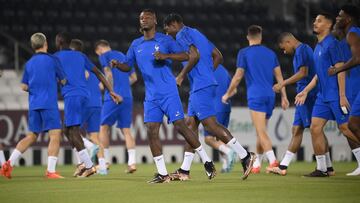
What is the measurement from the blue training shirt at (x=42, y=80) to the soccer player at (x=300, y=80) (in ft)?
12.0

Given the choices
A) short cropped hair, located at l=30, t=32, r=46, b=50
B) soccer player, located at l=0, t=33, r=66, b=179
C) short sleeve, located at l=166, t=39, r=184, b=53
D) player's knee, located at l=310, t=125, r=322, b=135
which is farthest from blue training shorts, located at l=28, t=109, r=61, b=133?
player's knee, located at l=310, t=125, r=322, b=135

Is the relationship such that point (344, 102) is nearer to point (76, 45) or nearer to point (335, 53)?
point (335, 53)

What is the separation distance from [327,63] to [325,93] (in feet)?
1.45

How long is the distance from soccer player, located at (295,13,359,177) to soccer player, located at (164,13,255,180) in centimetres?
136

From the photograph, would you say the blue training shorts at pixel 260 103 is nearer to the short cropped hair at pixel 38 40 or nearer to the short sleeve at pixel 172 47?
the short sleeve at pixel 172 47

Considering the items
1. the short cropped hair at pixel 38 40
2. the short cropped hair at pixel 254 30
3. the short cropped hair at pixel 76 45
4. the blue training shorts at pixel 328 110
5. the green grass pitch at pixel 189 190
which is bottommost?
the green grass pitch at pixel 189 190

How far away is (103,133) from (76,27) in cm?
976

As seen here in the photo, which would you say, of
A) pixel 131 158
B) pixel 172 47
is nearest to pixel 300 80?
pixel 172 47

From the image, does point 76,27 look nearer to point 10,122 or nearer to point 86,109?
point 10,122

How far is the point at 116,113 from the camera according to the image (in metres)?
16.4

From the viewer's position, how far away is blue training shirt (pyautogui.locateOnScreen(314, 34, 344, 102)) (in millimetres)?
12297

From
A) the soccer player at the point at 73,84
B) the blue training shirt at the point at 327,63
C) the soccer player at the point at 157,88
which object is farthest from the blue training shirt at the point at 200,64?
the soccer player at the point at 73,84

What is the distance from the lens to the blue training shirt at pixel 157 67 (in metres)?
11.8

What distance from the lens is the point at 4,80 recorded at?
23031mm
